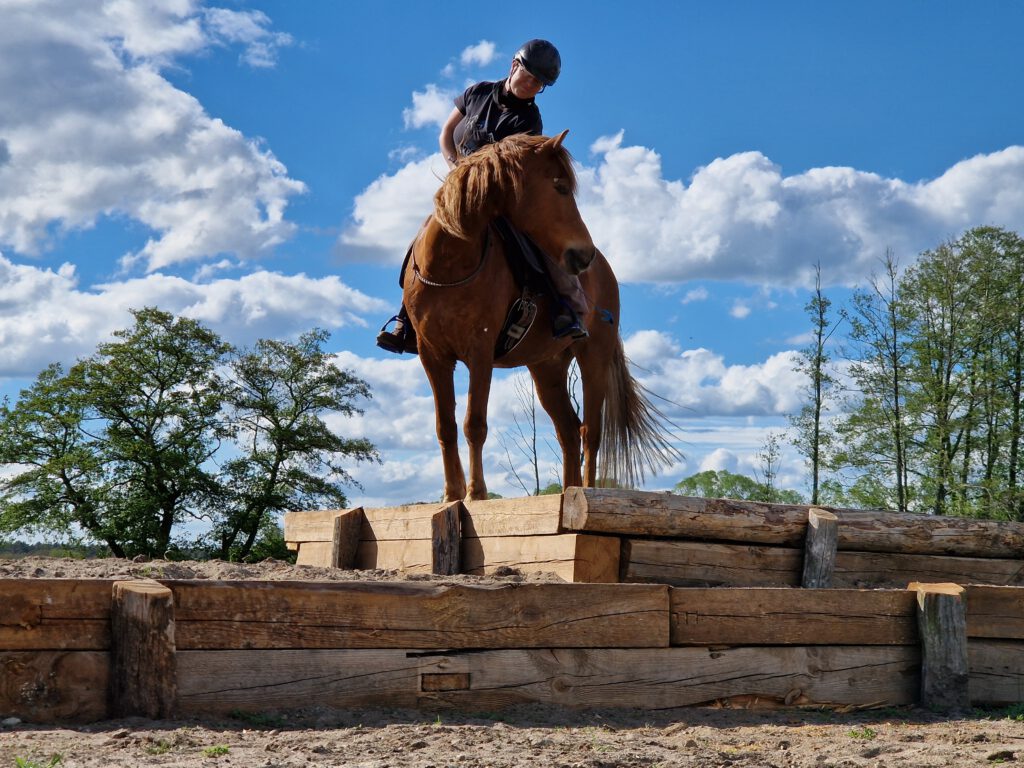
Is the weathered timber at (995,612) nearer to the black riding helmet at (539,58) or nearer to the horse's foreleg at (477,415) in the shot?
the horse's foreleg at (477,415)

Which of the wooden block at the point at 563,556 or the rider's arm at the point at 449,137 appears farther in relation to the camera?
the rider's arm at the point at 449,137

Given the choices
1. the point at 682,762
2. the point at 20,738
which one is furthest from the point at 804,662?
the point at 20,738

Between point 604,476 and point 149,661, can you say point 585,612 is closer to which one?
point 149,661

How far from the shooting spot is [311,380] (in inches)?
900

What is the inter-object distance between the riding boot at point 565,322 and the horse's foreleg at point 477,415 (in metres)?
0.66

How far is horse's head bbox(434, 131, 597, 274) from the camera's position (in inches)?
221

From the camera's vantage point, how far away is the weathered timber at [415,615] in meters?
3.75

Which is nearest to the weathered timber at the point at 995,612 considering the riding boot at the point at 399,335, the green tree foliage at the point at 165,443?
the riding boot at the point at 399,335

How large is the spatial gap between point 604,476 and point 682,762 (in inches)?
180

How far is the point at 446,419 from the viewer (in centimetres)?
629

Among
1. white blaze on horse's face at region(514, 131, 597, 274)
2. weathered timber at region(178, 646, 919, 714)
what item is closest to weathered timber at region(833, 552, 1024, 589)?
weathered timber at region(178, 646, 919, 714)

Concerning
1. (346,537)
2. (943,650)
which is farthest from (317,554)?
(943,650)

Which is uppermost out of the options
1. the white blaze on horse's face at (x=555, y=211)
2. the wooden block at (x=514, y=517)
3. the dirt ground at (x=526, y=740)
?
the white blaze on horse's face at (x=555, y=211)

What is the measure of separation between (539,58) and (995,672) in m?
4.35
